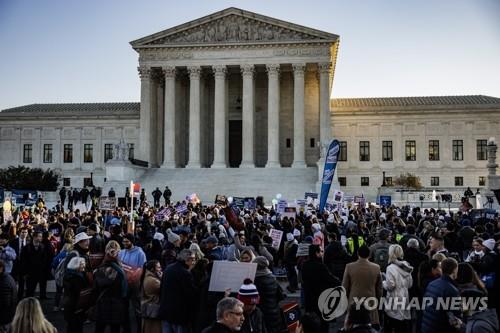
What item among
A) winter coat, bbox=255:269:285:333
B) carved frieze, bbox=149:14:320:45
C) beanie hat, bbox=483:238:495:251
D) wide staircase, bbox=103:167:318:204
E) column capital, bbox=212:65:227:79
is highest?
carved frieze, bbox=149:14:320:45

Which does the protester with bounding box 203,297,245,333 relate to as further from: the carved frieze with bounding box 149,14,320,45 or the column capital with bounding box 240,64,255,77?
the carved frieze with bounding box 149,14,320,45

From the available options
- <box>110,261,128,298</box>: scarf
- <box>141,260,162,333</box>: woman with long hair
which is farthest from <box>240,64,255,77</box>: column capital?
<box>141,260,162,333</box>: woman with long hair

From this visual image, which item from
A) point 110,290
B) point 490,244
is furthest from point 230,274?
point 490,244

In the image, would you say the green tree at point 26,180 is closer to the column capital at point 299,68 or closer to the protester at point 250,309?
the column capital at point 299,68

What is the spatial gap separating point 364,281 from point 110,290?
400cm

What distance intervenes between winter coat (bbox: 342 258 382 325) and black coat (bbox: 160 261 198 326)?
2540 mm

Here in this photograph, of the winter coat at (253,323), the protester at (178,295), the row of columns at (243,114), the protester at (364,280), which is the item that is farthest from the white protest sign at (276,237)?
the row of columns at (243,114)

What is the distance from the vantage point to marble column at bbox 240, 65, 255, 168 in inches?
2227

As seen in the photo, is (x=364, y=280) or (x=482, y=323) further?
(x=364, y=280)

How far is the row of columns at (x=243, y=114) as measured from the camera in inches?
2206

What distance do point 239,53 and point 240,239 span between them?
46185mm

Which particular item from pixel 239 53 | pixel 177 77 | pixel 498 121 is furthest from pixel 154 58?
pixel 498 121

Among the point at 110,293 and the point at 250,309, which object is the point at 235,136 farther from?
the point at 250,309

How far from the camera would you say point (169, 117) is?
2270 inches
